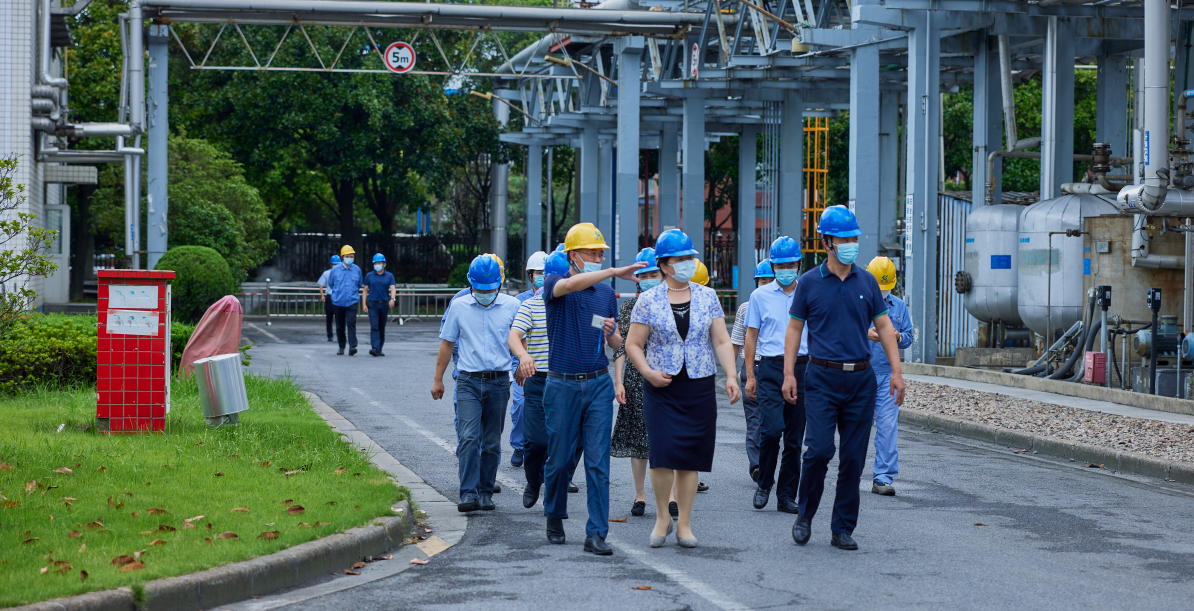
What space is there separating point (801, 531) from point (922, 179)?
14.3 metres

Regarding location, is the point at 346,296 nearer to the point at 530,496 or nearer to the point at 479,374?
the point at 479,374

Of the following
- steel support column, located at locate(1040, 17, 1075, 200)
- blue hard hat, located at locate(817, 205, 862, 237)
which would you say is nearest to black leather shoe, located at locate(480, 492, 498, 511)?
blue hard hat, located at locate(817, 205, 862, 237)

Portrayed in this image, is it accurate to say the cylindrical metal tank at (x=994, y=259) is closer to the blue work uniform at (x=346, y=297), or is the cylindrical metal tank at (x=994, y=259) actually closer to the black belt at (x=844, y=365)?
the blue work uniform at (x=346, y=297)

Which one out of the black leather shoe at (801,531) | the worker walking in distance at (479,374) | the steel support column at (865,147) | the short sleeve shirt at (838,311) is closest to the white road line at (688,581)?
the black leather shoe at (801,531)

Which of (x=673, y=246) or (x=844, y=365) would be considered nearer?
(x=673, y=246)

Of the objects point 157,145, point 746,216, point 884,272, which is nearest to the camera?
point 884,272

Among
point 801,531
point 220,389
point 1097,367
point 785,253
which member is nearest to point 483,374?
point 785,253

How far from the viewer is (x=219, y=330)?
1330cm

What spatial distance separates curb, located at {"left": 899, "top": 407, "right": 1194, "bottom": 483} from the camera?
11164 millimetres

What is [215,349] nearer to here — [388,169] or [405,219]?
[388,169]

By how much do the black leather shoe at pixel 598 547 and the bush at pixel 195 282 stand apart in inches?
767

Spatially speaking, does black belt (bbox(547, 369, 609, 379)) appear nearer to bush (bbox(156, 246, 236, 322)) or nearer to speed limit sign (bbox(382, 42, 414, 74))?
bush (bbox(156, 246, 236, 322))

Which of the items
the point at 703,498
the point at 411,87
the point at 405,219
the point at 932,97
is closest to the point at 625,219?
the point at 932,97

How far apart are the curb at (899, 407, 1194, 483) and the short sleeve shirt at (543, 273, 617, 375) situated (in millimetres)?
5841
